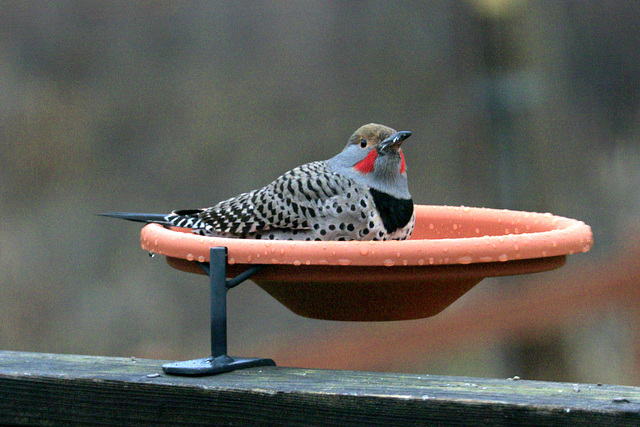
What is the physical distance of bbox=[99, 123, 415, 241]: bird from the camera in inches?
50.2

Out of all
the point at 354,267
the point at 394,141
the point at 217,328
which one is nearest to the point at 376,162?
the point at 394,141

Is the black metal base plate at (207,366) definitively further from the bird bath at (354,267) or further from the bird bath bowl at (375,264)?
the bird bath bowl at (375,264)

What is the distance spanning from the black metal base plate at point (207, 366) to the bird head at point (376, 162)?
1.15 feet

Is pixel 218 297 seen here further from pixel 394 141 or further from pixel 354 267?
pixel 394 141

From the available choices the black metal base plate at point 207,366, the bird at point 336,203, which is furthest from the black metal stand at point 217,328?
the bird at point 336,203

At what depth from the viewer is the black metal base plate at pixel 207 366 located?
1144 mm

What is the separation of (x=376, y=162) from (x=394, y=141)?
0.05 meters

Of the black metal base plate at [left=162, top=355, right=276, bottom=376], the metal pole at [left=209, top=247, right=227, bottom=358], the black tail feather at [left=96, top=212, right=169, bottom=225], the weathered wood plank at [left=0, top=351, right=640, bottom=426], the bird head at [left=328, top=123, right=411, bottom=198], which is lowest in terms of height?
the weathered wood plank at [left=0, top=351, right=640, bottom=426]

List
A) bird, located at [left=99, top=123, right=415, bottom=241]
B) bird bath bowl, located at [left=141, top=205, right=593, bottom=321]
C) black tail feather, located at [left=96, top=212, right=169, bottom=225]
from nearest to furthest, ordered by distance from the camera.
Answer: bird bath bowl, located at [left=141, top=205, right=593, bottom=321]
bird, located at [left=99, top=123, right=415, bottom=241]
black tail feather, located at [left=96, top=212, right=169, bottom=225]

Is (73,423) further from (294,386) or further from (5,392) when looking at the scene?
(294,386)

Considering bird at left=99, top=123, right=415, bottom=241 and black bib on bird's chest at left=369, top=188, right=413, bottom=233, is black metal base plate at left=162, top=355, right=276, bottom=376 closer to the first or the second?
bird at left=99, top=123, right=415, bottom=241

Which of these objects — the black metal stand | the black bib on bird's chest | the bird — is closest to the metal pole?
the black metal stand

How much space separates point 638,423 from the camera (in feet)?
3.18

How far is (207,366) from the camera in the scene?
3.78 ft
